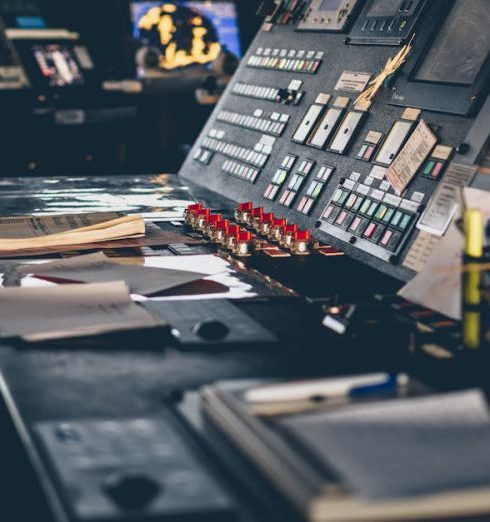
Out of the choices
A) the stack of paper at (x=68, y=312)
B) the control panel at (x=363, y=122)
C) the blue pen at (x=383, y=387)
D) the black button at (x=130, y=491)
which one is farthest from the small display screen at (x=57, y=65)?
the black button at (x=130, y=491)

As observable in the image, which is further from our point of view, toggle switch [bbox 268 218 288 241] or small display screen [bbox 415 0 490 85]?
toggle switch [bbox 268 218 288 241]

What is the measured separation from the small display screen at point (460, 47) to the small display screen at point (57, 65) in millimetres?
5530

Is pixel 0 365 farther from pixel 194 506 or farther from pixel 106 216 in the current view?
pixel 106 216

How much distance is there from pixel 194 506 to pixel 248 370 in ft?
1.30

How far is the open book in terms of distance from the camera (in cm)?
200

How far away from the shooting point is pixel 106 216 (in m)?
2.22

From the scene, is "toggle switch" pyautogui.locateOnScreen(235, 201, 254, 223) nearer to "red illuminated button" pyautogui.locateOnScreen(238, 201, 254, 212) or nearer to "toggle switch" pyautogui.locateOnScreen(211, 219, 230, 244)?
"red illuminated button" pyautogui.locateOnScreen(238, 201, 254, 212)

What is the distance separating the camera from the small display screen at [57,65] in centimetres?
720

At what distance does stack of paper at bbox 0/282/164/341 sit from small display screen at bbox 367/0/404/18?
957 mm

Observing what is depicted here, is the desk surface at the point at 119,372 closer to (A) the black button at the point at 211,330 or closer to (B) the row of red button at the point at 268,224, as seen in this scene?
(A) the black button at the point at 211,330

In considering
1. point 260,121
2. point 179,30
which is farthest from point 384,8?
point 179,30

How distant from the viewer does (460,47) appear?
182cm

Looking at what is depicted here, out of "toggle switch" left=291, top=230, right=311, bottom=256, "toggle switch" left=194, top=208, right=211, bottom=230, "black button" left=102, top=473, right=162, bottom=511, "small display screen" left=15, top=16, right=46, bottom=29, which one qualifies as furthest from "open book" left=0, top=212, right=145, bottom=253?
"small display screen" left=15, top=16, right=46, bottom=29

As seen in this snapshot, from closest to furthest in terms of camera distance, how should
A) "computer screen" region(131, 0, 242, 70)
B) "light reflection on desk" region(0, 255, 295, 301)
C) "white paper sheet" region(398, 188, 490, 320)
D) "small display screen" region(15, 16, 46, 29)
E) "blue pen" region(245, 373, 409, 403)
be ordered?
"blue pen" region(245, 373, 409, 403) < "white paper sheet" region(398, 188, 490, 320) < "light reflection on desk" region(0, 255, 295, 301) < "small display screen" region(15, 16, 46, 29) < "computer screen" region(131, 0, 242, 70)
